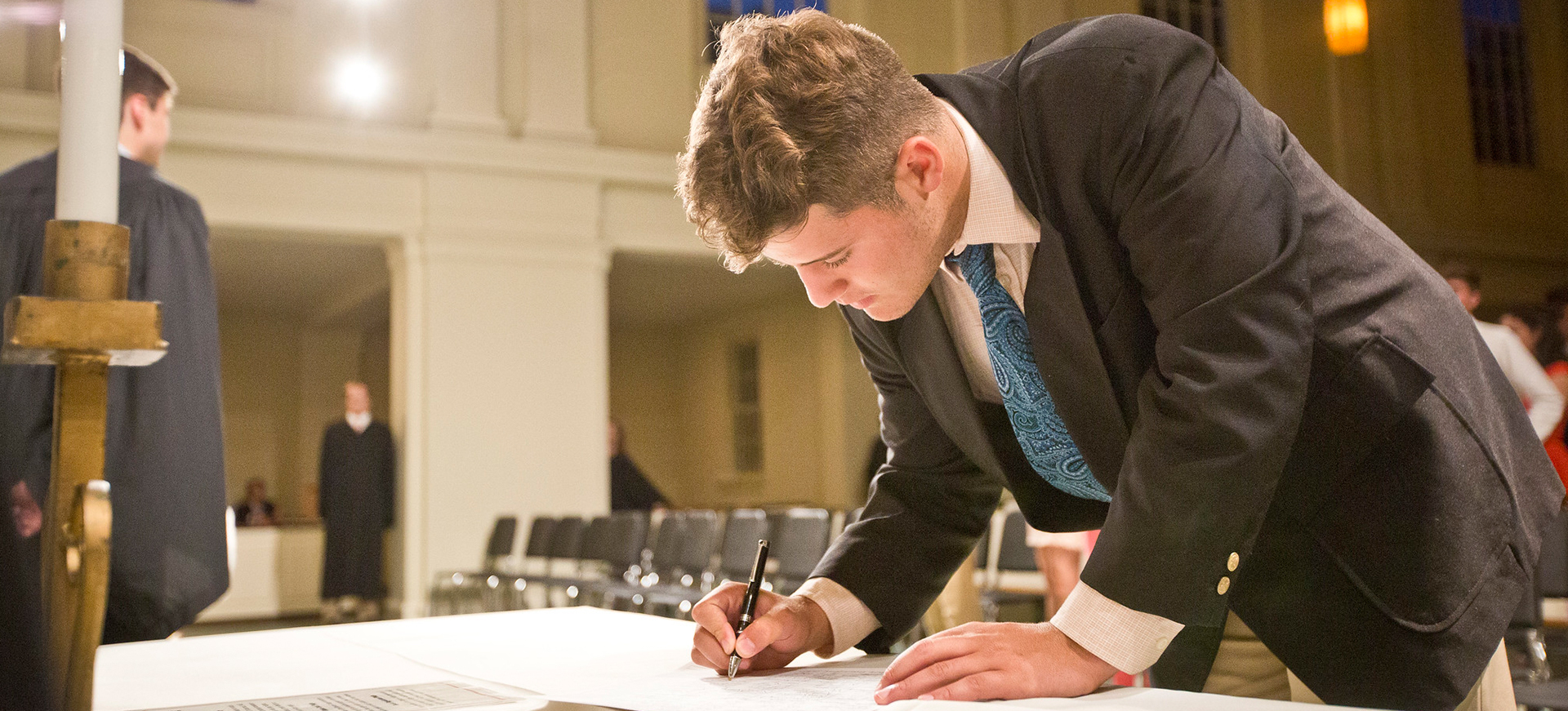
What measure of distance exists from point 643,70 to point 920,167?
7.88 meters

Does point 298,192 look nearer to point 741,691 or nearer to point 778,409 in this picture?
point 778,409

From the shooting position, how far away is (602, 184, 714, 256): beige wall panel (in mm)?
8578

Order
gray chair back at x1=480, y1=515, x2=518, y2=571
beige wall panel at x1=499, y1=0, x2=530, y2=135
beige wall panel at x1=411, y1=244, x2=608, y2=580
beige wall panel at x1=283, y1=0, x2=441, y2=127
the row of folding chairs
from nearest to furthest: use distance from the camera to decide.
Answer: the row of folding chairs → gray chair back at x1=480, y1=515, x2=518, y2=571 → beige wall panel at x1=283, y1=0, x2=441, y2=127 → beige wall panel at x1=411, y1=244, x2=608, y2=580 → beige wall panel at x1=499, y1=0, x2=530, y2=135

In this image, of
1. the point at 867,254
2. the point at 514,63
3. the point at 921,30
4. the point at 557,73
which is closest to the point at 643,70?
the point at 557,73

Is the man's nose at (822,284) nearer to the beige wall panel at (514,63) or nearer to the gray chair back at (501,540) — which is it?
the gray chair back at (501,540)

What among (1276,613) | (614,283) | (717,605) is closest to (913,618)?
(717,605)

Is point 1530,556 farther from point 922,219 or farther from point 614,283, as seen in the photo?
point 614,283

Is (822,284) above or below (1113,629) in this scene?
above

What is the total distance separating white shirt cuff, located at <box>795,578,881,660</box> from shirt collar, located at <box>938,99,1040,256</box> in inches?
17.0

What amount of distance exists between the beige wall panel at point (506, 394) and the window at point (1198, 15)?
16.6 ft

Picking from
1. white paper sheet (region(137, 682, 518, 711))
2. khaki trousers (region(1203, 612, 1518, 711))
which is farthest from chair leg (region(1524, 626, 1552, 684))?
white paper sheet (region(137, 682, 518, 711))

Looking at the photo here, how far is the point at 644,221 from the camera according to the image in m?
8.66

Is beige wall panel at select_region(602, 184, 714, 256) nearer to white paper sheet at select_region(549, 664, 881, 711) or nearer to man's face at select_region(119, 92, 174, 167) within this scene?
man's face at select_region(119, 92, 174, 167)

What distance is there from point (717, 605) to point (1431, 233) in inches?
441
